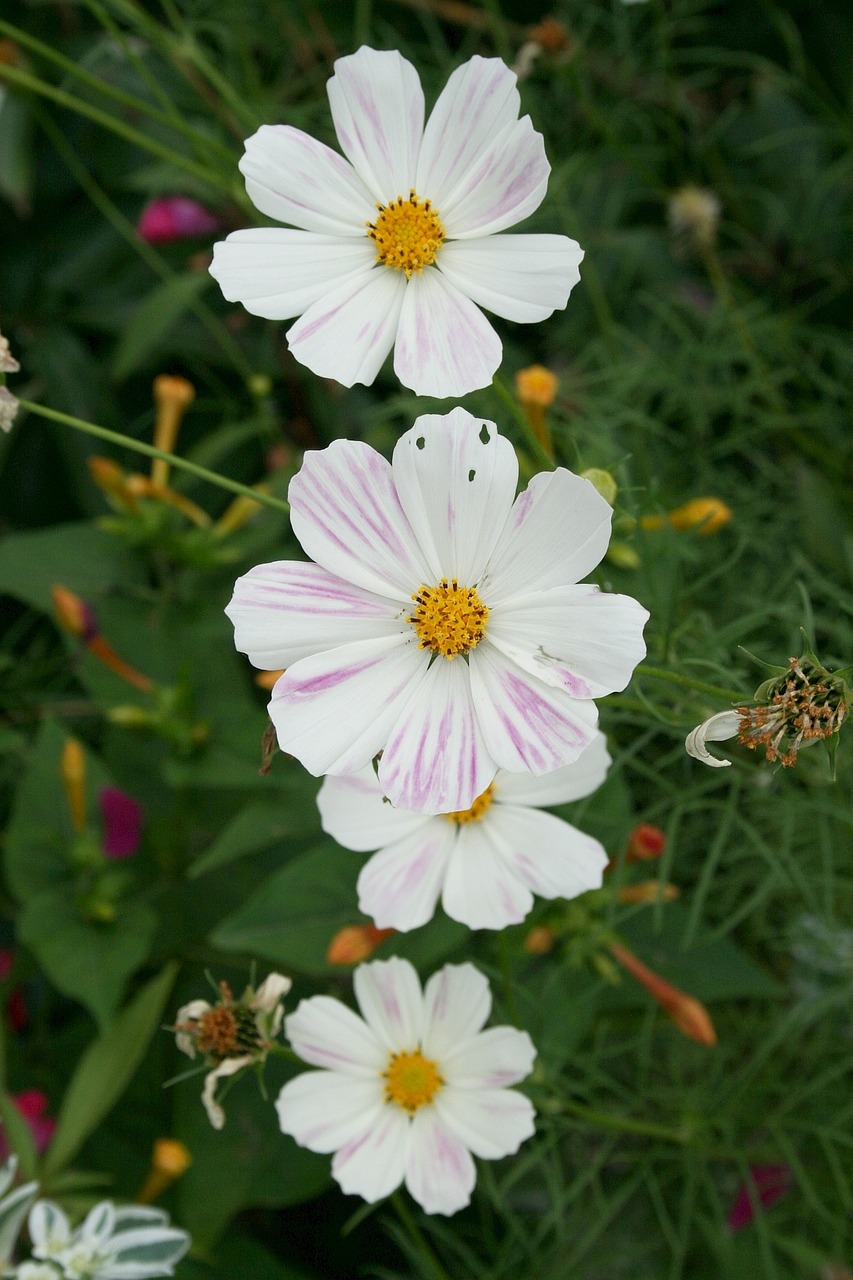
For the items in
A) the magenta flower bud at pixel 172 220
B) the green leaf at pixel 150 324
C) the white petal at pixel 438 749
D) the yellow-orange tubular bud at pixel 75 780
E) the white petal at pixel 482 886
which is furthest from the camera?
the magenta flower bud at pixel 172 220

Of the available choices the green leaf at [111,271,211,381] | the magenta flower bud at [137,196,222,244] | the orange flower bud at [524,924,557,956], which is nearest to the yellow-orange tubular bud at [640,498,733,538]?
the orange flower bud at [524,924,557,956]

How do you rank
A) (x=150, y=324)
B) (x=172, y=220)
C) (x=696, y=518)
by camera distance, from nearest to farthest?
(x=696, y=518), (x=150, y=324), (x=172, y=220)

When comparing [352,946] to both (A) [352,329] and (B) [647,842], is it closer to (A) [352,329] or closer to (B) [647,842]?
(B) [647,842]

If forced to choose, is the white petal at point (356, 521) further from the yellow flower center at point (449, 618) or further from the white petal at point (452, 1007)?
the white petal at point (452, 1007)

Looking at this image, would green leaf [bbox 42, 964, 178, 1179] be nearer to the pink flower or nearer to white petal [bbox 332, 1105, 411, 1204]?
white petal [bbox 332, 1105, 411, 1204]

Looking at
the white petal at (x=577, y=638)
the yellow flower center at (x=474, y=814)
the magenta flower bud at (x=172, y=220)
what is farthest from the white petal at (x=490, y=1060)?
the magenta flower bud at (x=172, y=220)

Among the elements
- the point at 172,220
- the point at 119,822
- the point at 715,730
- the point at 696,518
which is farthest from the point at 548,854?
the point at 172,220

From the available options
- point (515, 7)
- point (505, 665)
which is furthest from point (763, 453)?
point (505, 665)
